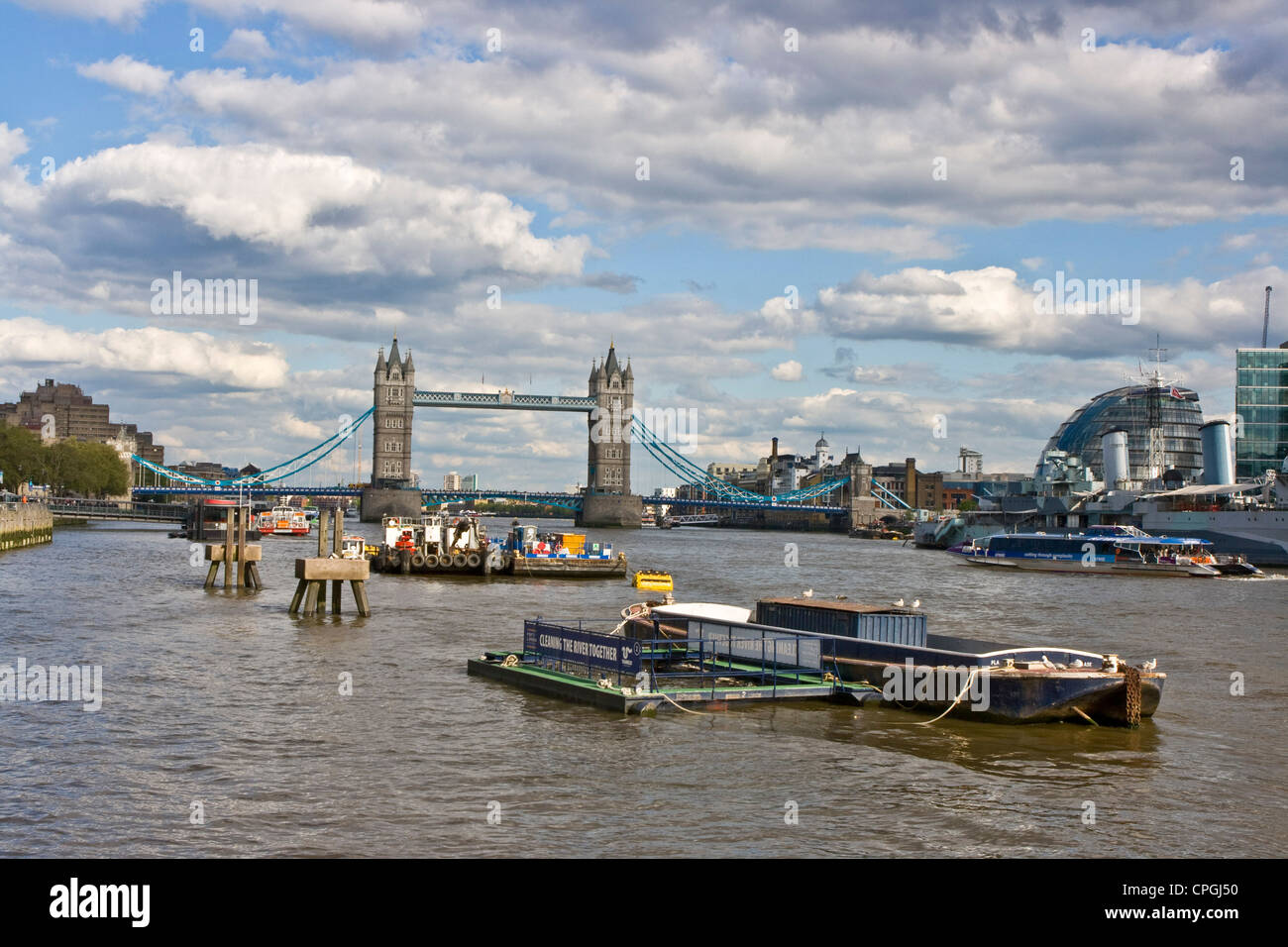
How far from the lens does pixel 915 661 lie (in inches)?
969

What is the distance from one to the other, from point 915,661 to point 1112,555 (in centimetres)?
6804

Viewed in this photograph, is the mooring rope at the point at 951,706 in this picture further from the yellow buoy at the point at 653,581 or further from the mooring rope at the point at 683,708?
the yellow buoy at the point at 653,581

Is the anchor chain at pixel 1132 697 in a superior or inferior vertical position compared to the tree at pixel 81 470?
inferior

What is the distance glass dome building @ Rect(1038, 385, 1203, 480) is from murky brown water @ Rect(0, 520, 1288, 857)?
129 metres

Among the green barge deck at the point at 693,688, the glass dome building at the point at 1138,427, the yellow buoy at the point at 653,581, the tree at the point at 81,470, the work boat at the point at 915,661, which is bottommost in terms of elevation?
the yellow buoy at the point at 653,581

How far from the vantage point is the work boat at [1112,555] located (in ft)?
268

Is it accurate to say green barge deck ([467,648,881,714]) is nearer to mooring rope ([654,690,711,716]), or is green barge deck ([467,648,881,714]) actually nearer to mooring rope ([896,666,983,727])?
mooring rope ([654,690,711,716])

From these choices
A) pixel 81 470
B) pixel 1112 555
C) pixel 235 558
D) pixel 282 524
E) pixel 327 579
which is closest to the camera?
pixel 327 579

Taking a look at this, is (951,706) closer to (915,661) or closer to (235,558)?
(915,661)

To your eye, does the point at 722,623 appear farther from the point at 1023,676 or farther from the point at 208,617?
the point at 208,617

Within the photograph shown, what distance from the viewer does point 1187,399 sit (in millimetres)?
163000

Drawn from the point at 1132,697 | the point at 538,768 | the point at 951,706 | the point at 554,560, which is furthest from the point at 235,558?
the point at 1132,697

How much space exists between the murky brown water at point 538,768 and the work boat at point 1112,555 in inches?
1966

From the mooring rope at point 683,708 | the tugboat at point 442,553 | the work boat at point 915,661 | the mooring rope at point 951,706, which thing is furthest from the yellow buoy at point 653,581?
the mooring rope at point 951,706
